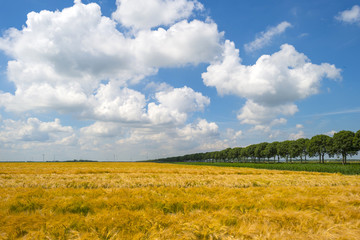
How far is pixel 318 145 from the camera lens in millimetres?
80750

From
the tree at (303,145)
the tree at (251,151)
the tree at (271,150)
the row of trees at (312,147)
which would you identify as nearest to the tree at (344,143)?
the row of trees at (312,147)

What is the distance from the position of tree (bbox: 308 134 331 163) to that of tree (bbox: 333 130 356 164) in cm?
470

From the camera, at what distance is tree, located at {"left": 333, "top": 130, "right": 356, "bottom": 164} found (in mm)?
69062

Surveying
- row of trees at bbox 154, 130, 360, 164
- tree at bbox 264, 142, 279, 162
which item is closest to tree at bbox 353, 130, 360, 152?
row of trees at bbox 154, 130, 360, 164

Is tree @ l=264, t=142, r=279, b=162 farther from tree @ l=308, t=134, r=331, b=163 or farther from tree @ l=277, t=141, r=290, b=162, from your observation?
tree @ l=308, t=134, r=331, b=163

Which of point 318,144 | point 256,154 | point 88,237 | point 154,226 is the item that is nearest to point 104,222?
point 88,237

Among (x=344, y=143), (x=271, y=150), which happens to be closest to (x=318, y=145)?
(x=344, y=143)

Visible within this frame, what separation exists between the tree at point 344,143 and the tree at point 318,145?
4.70m

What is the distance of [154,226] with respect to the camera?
4145 mm

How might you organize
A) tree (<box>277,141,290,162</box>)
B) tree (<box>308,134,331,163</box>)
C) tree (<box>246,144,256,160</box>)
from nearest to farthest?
tree (<box>308,134,331,163</box>)
tree (<box>277,141,290,162</box>)
tree (<box>246,144,256,160</box>)

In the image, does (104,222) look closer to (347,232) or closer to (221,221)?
(221,221)

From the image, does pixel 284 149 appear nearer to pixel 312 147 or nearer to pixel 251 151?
pixel 312 147

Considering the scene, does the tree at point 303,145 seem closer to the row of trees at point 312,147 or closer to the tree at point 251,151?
the row of trees at point 312,147

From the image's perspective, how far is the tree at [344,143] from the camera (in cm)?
6906
